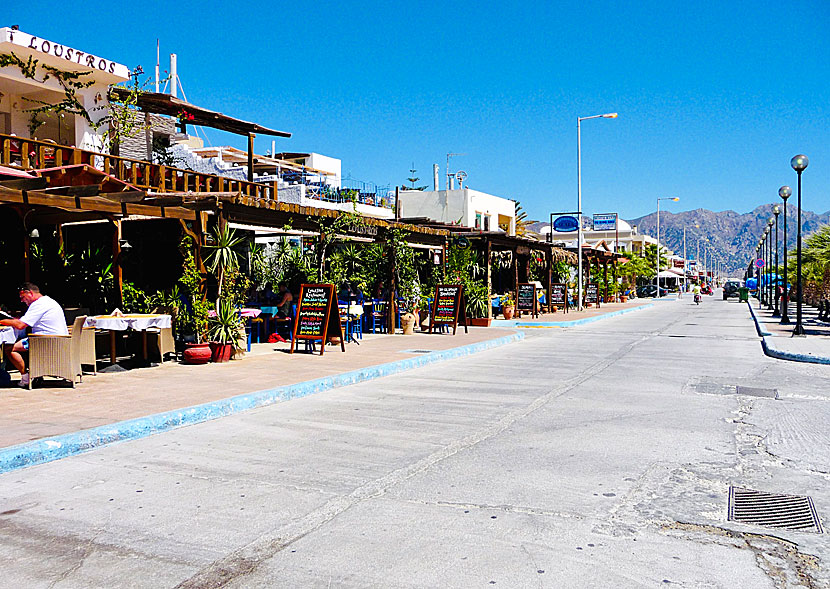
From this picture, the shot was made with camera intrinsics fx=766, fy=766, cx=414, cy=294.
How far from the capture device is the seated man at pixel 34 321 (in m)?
9.54

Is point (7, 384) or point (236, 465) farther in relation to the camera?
point (7, 384)

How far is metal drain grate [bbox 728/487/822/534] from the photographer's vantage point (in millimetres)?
4910

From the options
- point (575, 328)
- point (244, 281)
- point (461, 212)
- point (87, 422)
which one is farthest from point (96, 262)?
point (461, 212)

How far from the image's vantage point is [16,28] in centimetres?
2088

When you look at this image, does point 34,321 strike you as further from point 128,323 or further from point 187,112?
point 187,112

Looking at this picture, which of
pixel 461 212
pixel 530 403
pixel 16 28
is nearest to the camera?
pixel 530 403

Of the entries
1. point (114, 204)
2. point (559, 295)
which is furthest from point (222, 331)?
point (559, 295)

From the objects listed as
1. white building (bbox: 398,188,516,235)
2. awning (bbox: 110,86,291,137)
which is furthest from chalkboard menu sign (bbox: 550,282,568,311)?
awning (bbox: 110,86,291,137)

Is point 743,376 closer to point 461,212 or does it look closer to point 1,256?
point 1,256

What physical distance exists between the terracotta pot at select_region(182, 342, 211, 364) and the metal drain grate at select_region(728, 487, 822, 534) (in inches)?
356

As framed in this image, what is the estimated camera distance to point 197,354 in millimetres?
12555

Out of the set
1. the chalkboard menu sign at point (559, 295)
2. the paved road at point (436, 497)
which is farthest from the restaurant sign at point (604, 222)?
the paved road at point (436, 497)

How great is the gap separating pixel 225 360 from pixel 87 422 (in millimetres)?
5389

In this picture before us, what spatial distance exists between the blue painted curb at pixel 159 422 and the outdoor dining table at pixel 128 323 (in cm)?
280
